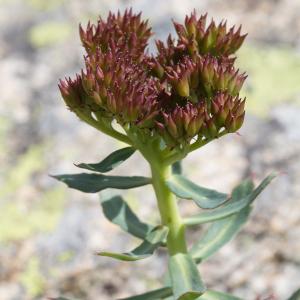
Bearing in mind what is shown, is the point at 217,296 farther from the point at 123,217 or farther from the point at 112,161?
the point at 112,161

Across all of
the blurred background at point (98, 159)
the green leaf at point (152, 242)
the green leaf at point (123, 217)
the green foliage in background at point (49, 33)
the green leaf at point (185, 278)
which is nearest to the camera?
the green leaf at point (185, 278)

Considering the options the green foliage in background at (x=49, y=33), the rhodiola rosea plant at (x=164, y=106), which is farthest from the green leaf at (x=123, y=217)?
the green foliage in background at (x=49, y=33)

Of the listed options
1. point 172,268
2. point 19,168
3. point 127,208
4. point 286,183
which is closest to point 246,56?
point 286,183

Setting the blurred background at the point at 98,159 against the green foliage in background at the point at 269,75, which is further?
the green foliage in background at the point at 269,75

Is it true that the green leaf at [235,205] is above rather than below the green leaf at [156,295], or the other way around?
above

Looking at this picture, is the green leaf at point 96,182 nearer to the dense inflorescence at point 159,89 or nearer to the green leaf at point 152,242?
the green leaf at point 152,242

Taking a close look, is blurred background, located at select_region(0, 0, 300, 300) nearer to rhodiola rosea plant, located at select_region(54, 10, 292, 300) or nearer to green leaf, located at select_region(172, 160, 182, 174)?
green leaf, located at select_region(172, 160, 182, 174)
